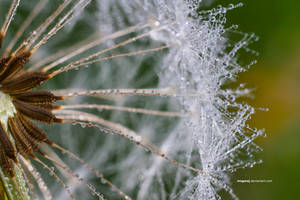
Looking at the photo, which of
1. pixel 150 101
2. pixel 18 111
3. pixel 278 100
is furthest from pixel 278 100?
pixel 18 111

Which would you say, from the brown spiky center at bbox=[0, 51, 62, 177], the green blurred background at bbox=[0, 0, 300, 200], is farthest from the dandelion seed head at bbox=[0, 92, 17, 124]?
the green blurred background at bbox=[0, 0, 300, 200]

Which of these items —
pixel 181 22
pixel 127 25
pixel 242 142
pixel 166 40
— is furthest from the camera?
pixel 127 25

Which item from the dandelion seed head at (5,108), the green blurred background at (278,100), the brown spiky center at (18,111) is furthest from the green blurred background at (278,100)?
the dandelion seed head at (5,108)

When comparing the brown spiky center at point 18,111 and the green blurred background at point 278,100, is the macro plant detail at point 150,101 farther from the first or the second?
the green blurred background at point 278,100

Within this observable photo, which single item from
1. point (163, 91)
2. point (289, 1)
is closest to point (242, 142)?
point (163, 91)

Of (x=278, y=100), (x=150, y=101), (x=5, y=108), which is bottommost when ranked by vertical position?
(x=5, y=108)

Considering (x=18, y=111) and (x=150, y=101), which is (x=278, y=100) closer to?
(x=150, y=101)

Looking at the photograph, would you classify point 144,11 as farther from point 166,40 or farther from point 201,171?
point 201,171

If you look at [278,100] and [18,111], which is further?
[278,100]
